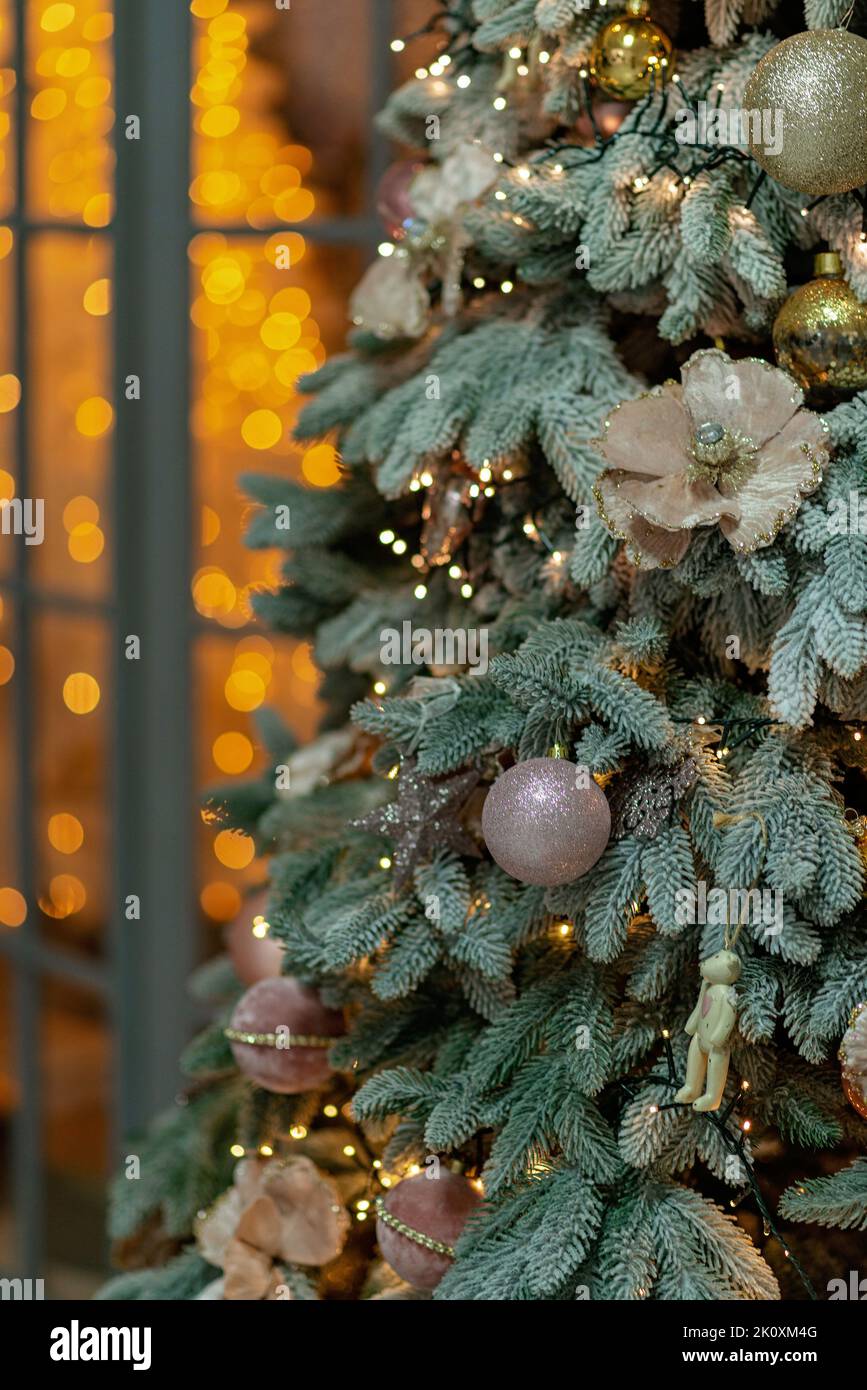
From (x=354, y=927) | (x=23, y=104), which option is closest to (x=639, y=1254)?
(x=354, y=927)

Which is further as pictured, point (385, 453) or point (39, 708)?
point (39, 708)

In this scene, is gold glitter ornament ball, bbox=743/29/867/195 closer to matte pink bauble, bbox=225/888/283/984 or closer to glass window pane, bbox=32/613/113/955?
matte pink bauble, bbox=225/888/283/984

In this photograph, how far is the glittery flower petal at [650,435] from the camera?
0.76 meters

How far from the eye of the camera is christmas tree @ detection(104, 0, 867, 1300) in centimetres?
74

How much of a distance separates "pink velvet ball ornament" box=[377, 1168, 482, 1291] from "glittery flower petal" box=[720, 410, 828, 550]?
0.42 m

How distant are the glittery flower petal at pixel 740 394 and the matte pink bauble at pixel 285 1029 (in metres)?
0.45

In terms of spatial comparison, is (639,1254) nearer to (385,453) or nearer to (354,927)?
(354,927)

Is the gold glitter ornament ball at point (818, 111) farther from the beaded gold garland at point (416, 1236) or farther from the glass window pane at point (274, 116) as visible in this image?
the glass window pane at point (274, 116)

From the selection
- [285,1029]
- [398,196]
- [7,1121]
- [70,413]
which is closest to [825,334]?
[398,196]

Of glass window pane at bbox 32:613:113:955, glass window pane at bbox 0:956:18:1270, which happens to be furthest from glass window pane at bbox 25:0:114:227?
glass window pane at bbox 0:956:18:1270

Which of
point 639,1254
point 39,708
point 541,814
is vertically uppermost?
point 541,814

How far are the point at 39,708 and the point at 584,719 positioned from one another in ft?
3.80

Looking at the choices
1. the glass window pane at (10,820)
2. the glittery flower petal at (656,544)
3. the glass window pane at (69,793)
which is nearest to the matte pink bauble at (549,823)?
the glittery flower petal at (656,544)

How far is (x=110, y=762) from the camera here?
1662 mm
